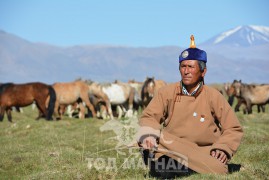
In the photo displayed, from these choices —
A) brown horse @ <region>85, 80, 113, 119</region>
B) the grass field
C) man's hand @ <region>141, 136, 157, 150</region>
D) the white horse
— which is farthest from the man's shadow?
brown horse @ <region>85, 80, 113, 119</region>

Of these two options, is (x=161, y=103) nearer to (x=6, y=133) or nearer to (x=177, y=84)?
(x=177, y=84)

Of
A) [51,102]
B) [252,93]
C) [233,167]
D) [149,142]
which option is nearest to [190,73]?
[149,142]

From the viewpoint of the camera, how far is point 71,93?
23.0 metres

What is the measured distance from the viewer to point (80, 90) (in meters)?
23.1

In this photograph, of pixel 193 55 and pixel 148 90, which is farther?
pixel 148 90

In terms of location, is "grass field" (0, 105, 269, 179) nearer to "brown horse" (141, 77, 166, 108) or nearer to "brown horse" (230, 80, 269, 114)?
"brown horse" (141, 77, 166, 108)

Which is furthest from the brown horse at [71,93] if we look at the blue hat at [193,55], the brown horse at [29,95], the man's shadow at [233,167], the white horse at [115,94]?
the blue hat at [193,55]

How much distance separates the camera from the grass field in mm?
7164

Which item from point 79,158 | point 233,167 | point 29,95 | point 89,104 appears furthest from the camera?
point 89,104

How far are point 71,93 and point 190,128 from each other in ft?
55.7

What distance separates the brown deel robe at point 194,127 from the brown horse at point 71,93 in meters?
16.5

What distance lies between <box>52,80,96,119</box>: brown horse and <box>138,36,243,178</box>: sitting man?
16.5 m

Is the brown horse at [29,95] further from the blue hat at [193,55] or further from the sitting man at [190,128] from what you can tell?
the blue hat at [193,55]

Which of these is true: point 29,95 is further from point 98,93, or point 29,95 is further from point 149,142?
point 149,142
